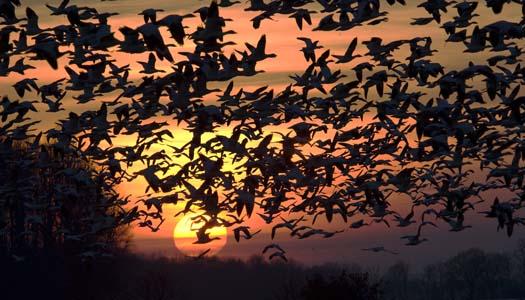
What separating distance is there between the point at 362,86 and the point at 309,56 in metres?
1.62

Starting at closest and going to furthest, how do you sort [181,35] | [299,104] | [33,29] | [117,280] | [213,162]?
[181,35] < [213,162] < [33,29] < [299,104] < [117,280]

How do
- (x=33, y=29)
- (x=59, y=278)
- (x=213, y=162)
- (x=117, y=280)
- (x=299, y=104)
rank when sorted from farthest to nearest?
(x=117, y=280)
(x=59, y=278)
(x=299, y=104)
(x=33, y=29)
(x=213, y=162)

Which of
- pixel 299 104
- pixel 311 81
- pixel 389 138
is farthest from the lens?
pixel 389 138

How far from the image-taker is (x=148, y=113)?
25.8 meters

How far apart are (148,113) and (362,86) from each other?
226 inches

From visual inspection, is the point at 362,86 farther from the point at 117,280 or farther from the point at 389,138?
the point at 117,280

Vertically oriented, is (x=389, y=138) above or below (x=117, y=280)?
above

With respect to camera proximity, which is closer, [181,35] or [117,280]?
[181,35]

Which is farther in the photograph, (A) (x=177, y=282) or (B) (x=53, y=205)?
(A) (x=177, y=282)

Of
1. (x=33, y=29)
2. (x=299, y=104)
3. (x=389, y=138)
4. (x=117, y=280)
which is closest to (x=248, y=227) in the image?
(x=299, y=104)

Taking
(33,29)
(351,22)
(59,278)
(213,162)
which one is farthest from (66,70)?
(59,278)

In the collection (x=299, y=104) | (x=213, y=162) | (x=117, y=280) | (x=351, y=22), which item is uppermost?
(x=351, y=22)

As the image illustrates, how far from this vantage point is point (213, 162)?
2156cm

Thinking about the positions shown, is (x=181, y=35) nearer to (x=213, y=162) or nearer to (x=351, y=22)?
(x=213, y=162)
